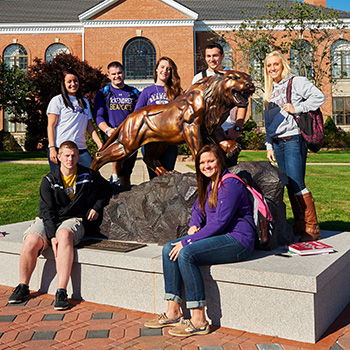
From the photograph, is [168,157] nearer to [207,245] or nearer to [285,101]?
[285,101]

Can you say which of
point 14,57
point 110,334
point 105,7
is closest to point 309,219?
point 110,334

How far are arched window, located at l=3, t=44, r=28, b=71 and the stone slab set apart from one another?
3143 cm

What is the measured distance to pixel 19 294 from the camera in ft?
13.7

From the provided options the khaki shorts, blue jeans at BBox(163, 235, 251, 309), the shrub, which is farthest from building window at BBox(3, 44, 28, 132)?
blue jeans at BBox(163, 235, 251, 309)

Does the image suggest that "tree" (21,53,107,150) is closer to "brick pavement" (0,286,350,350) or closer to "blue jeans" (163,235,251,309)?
"brick pavement" (0,286,350,350)

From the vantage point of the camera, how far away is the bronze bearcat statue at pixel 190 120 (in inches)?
164

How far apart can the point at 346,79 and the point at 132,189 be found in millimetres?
32929

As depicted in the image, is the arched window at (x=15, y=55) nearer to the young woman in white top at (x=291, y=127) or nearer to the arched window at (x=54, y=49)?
A: the arched window at (x=54, y=49)

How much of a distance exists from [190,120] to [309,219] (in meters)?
1.65

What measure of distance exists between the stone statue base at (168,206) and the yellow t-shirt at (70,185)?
492 mm

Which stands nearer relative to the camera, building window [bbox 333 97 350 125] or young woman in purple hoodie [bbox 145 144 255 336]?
young woman in purple hoodie [bbox 145 144 255 336]

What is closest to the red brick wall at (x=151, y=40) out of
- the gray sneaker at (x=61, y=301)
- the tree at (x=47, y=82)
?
the tree at (x=47, y=82)

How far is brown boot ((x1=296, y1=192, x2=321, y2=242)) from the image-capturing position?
453cm

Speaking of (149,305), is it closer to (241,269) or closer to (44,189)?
(241,269)
